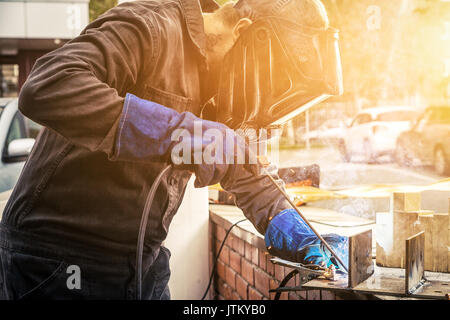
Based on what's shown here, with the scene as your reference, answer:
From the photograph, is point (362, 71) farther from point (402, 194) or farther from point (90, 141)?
point (90, 141)

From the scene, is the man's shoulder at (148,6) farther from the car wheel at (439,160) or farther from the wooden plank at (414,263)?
the car wheel at (439,160)

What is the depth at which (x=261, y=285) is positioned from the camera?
2.17m

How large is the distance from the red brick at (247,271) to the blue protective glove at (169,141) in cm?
128

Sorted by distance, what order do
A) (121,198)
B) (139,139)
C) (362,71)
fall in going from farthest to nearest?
1. (362,71)
2. (121,198)
3. (139,139)

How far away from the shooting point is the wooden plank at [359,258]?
1241mm

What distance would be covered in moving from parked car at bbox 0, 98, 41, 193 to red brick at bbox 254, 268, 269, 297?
1719mm

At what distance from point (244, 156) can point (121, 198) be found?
394mm

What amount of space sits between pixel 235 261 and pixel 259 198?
938mm

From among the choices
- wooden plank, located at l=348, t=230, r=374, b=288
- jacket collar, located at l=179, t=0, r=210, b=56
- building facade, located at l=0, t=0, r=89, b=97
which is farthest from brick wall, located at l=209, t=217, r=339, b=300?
building facade, located at l=0, t=0, r=89, b=97

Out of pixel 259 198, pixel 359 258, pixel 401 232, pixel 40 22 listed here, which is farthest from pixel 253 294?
pixel 40 22

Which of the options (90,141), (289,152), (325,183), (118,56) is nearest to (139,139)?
(90,141)

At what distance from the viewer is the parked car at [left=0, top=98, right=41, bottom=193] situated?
318cm

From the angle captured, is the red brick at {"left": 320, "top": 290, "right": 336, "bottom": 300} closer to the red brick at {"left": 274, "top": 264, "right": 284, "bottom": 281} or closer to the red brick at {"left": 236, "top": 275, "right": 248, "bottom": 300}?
the red brick at {"left": 274, "top": 264, "right": 284, "bottom": 281}

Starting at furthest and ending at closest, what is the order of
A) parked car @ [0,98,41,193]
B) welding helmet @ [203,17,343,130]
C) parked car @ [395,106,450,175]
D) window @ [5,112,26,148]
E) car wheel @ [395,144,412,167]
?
window @ [5,112,26,148] < parked car @ [0,98,41,193] < car wheel @ [395,144,412,167] < parked car @ [395,106,450,175] < welding helmet @ [203,17,343,130]
